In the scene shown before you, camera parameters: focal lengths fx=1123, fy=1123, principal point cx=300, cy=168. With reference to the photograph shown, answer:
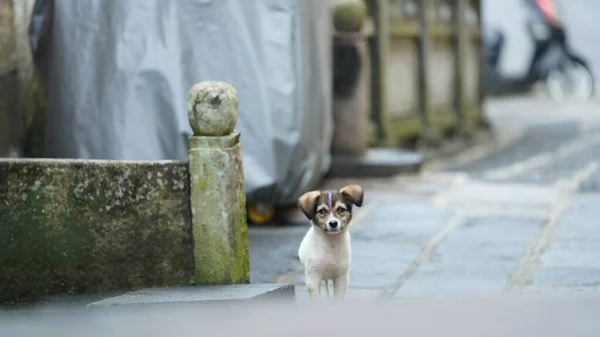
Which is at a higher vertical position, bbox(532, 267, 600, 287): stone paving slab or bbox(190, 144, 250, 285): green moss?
bbox(190, 144, 250, 285): green moss

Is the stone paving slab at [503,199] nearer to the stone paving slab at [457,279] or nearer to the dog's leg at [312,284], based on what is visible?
the stone paving slab at [457,279]

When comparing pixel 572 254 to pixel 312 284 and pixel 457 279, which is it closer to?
pixel 457 279

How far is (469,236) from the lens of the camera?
7.36 m

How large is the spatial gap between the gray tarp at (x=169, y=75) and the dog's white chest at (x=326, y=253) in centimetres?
201

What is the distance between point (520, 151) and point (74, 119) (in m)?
8.05

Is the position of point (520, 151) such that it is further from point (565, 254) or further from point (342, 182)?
point (565, 254)

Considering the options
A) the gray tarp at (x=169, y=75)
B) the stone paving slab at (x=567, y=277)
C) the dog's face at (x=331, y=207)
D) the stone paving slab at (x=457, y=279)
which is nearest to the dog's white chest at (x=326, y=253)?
the dog's face at (x=331, y=207)

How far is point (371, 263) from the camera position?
21.7 feet

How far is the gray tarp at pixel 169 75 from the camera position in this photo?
6.91 metres

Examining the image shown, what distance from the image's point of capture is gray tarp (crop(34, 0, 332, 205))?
691 cm

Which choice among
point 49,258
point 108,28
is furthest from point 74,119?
point 49,258

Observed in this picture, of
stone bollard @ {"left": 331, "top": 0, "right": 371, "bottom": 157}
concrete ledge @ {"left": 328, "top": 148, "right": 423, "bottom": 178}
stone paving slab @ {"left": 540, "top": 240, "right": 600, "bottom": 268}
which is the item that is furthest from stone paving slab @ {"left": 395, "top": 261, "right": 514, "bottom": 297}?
stone bollard @ {"left": 331, "top": 0, "right": 371, "bottom": 157}

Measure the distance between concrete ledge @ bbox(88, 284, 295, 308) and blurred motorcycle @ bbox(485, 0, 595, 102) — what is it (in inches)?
745

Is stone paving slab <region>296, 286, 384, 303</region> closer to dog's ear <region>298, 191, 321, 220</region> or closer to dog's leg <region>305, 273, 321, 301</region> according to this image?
dog's leg <region>305, 273, 321, 301</region>
